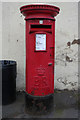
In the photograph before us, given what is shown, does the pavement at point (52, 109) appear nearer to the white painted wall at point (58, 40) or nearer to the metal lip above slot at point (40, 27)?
the white painted wall at point (58, 40)

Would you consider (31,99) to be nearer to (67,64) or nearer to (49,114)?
(49,114)

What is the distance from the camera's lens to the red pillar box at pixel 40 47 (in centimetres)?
292

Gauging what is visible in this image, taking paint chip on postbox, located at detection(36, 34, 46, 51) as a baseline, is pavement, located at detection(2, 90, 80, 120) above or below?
below

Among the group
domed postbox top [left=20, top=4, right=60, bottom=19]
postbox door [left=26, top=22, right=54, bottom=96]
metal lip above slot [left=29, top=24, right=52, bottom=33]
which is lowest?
postbox door [left=26, top=22, right=54, bottom=96]

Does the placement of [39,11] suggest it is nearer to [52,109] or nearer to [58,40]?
[58,40]

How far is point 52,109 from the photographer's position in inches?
111

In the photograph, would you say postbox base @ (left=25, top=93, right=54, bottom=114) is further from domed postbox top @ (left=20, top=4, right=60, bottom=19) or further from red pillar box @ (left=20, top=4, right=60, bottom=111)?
domed postbox top @ (left=20, top=4, right=60, bottom=19)

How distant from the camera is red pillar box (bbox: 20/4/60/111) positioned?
2.92 metres

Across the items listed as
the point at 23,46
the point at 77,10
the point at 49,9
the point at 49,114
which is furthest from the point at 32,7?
the point at 49,114

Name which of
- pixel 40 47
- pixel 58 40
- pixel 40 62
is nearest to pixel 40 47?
pixel 40 47

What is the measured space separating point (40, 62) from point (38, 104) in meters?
0.82

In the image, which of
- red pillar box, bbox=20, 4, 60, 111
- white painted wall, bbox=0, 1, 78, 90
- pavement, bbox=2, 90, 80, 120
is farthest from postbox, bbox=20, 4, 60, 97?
white painted wall, bbox=0, 1, 78, 90

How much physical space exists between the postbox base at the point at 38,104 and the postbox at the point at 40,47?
82mm

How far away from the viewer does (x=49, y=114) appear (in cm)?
263
